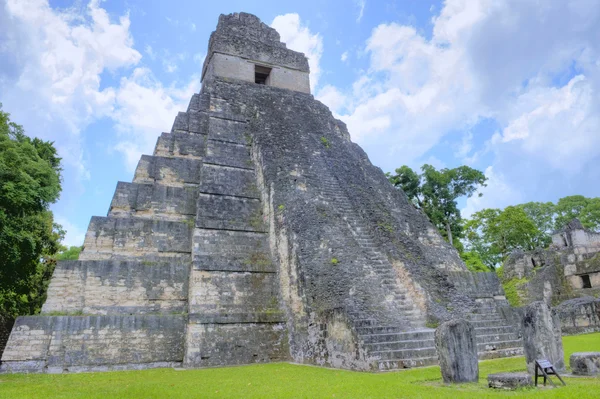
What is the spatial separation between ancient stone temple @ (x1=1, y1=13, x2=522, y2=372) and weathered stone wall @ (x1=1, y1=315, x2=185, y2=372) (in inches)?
0.8

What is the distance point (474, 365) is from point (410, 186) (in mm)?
21328

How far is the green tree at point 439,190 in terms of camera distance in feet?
84.3

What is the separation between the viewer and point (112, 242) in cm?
1061

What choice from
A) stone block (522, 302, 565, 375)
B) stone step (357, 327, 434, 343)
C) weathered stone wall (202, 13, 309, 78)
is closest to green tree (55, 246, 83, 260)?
weathered stone wall (202, 13, 309, 78)

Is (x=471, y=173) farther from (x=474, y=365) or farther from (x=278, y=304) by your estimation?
(x=474, y=365)

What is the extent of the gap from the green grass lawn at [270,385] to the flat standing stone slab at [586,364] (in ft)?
0.95

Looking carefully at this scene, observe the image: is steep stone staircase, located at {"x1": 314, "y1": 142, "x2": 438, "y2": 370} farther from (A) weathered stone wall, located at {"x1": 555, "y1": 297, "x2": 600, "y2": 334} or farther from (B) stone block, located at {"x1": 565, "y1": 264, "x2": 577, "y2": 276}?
(B) stone block, located at {"x1": 565, "y1": 264, "x2": 577, "y2": 276}

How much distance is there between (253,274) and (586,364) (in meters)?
7.07

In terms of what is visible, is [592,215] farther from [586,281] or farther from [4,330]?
[4,330]

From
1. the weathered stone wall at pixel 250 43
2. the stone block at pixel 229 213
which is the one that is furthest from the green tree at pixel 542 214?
the stone block at pixel 229 213

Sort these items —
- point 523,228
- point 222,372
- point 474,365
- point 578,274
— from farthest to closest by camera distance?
point 523,228 → point 578,274 → point 222,372 → point 474,365

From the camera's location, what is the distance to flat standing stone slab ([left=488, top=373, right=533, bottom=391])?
186 inches

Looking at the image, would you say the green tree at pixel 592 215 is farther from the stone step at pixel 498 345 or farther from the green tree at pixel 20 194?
the green tree at pixel 20 194

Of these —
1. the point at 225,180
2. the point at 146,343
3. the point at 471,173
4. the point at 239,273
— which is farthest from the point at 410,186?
the point at 146,343
